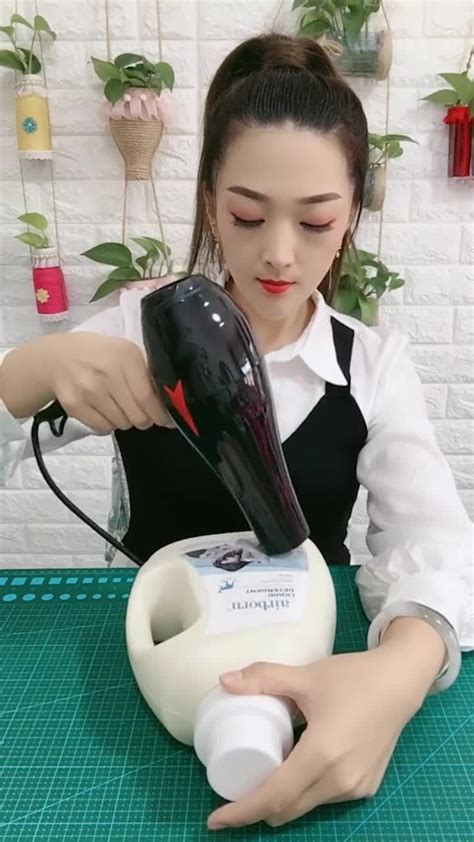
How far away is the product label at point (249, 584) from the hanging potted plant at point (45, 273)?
0.90 meters

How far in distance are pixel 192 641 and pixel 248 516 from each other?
0.36ft

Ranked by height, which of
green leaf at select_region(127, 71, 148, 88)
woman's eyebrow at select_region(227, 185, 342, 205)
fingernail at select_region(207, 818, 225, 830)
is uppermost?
green leaf at select_region(127, 71, 148, 88)

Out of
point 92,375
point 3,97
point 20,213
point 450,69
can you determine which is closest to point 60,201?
point 20,213

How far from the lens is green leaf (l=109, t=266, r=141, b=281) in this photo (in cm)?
132

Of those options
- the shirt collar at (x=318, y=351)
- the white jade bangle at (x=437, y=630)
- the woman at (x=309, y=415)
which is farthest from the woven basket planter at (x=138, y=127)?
the white jade bangle at (x=437, y=630)

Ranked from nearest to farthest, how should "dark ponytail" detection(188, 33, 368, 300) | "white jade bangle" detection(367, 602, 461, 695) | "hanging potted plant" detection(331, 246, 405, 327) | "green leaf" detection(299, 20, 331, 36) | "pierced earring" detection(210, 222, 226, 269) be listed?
1. "white jade bangle" detection(367, 602, 461, 695)
2. "dark ponytail" detection(188, 33, 368, 300)
3. "pierced earring" detection(210, 222, 226, 269)
4. "green leaf" detection(299, 20, 331, 36)
5. "hanging potted plant" detection(331, 246, 405, 327)

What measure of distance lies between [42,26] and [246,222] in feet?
2.74

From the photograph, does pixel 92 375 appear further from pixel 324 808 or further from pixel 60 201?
pixel 60 201

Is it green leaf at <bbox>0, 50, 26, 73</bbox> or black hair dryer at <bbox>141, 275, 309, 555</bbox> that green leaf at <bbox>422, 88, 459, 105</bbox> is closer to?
green leaf at <bbox>0, 50, 26, 73</bbox>

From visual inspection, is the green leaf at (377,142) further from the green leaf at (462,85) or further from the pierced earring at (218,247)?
the pierced earring at (218,247)

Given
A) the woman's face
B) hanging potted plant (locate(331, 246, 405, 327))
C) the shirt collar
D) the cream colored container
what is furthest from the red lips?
hanging potted plant (locate(331, 246, 405, 327))

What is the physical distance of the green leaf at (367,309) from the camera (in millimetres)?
1297

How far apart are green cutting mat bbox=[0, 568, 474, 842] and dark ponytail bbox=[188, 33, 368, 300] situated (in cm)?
44

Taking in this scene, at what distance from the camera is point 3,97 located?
1.30 meters
